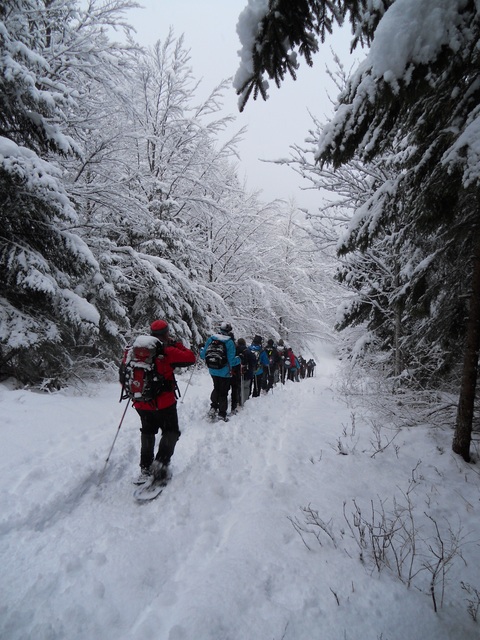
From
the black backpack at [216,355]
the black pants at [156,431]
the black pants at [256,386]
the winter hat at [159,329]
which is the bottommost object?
the black pants at [256,386]

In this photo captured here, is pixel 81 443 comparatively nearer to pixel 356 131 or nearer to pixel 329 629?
pixel 329 629

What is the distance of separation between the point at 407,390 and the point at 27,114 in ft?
29.7

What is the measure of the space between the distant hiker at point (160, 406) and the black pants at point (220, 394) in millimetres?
2737

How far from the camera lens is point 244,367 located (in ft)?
27.4

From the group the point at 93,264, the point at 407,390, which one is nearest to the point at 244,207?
the point at 93,264

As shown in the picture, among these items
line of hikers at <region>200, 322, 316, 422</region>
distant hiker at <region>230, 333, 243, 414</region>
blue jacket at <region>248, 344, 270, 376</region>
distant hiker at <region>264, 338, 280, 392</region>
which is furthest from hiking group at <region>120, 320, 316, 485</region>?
distant hiker at <region>264, 338, 280, 392</region>

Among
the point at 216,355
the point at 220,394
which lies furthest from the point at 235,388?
the point at 216,355

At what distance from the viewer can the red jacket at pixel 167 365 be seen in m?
3.84

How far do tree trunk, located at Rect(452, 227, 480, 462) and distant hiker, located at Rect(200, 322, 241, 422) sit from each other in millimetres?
4179

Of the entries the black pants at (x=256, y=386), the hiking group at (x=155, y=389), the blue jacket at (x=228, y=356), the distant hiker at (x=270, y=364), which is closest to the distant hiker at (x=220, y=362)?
the blue jacket at (x=228, y=356)

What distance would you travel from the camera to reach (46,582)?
231 cm

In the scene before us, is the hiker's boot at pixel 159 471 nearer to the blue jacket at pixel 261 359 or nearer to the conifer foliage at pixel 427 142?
the conifer foliage at pixel 427 142

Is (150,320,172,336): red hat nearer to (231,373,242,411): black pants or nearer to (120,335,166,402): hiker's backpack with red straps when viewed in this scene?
(120,335,166,402): hiker's backpack with red straps

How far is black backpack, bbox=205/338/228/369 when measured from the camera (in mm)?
6488
